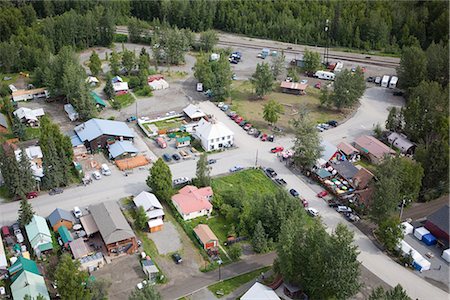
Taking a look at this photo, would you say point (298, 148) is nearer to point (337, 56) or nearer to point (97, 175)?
point (97, 175)

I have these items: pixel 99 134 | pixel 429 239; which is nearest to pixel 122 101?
pixel 99 134

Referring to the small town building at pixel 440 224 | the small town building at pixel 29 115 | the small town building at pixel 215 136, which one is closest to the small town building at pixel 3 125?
the small town building at pixel 29 115

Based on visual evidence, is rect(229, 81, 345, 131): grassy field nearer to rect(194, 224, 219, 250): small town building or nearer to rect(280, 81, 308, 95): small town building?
rect(280, 81, 308, 95): small town building

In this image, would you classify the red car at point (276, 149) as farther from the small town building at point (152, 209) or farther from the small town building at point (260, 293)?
the small town building at point (260, 293)

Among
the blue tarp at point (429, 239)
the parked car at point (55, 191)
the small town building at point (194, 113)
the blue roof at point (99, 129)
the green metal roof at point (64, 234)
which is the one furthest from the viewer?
the small town building at point (194, 113)

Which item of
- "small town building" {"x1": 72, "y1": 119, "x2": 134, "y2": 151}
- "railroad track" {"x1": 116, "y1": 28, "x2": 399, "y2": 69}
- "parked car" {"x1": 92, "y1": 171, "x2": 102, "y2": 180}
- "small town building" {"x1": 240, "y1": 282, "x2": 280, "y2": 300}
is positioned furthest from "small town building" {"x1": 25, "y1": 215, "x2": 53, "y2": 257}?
"railroad track" {"x1": 116, "y1": 28, "x2": 399, "y2": 69}

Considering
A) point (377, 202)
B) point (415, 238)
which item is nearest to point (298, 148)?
point (377, 202)
